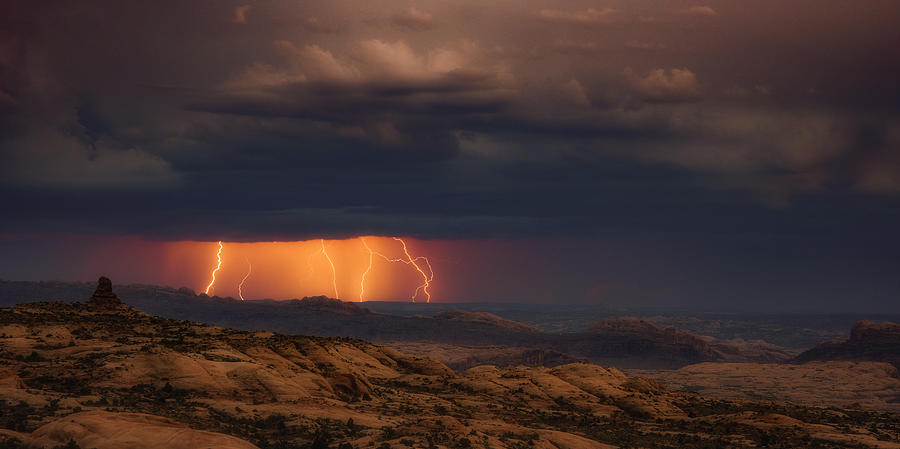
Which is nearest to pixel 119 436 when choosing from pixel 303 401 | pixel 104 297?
pixel 303 401

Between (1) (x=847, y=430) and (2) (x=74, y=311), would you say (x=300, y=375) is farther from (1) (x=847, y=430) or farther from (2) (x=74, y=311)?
(1) (x=847, y=430)

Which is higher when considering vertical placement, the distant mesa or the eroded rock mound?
the distant mesa

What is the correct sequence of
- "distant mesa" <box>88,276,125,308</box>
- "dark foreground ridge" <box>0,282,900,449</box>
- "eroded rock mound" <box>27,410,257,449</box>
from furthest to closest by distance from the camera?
1. "distant mesa" <box>88,276,125,308</box>
2. "dark foreground ridge" <box>0,282,900,449</box>
3. "eroded rock mound" <box>27,410,257,449</box>

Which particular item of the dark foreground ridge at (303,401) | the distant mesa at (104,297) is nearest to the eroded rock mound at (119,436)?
the dark foreground ridge at (303,401)

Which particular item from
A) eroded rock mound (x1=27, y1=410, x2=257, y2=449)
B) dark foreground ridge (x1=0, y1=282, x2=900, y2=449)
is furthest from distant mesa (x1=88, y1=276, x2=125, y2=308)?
eroded rock mound (x1=27, y1=410, x2=257, y2=449)

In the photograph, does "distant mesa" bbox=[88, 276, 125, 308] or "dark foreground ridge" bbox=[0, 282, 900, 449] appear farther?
"distant mesa" bbox=[88, 276, 125, 308]

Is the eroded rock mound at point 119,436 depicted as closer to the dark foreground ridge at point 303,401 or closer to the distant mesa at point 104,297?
the dark foreground ridge at point 303,401

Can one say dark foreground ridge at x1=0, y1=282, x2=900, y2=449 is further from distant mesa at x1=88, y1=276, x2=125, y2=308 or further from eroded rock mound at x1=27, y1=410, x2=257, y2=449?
distant mesa at x1=88, y1=276, x2=125, y2=308
